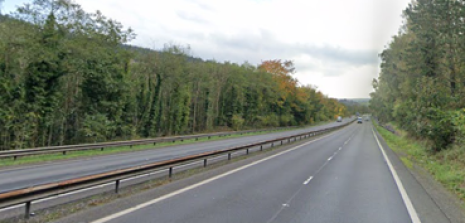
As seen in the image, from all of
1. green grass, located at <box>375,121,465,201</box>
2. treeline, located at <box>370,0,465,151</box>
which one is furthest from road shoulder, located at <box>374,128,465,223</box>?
treeline, located at <box>370,0,465,151</box>

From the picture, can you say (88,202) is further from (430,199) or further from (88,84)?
(88,84)

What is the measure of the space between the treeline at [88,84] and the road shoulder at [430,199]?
79.9 ft

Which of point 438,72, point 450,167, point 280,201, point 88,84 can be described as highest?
point 438,72

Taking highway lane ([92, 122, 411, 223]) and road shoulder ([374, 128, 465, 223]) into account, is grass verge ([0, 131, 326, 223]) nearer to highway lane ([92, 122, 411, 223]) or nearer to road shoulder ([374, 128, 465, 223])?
highway lane ([92, 122, 411, 223])

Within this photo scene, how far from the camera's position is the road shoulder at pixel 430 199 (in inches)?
261

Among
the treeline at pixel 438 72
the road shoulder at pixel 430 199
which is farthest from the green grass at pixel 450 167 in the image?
the treeline at pixel 438 72

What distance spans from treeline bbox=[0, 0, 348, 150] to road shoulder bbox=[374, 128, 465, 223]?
24.4 m

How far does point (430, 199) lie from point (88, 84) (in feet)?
96.0

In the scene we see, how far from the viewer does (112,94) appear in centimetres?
3097

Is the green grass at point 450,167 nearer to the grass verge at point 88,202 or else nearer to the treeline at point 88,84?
the grass verge at point 88,202

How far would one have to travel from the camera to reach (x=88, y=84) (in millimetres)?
29219

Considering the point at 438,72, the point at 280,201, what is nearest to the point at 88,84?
the point at 280,201

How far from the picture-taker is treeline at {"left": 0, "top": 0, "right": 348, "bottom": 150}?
21.4 meters

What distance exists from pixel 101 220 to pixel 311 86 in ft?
373
